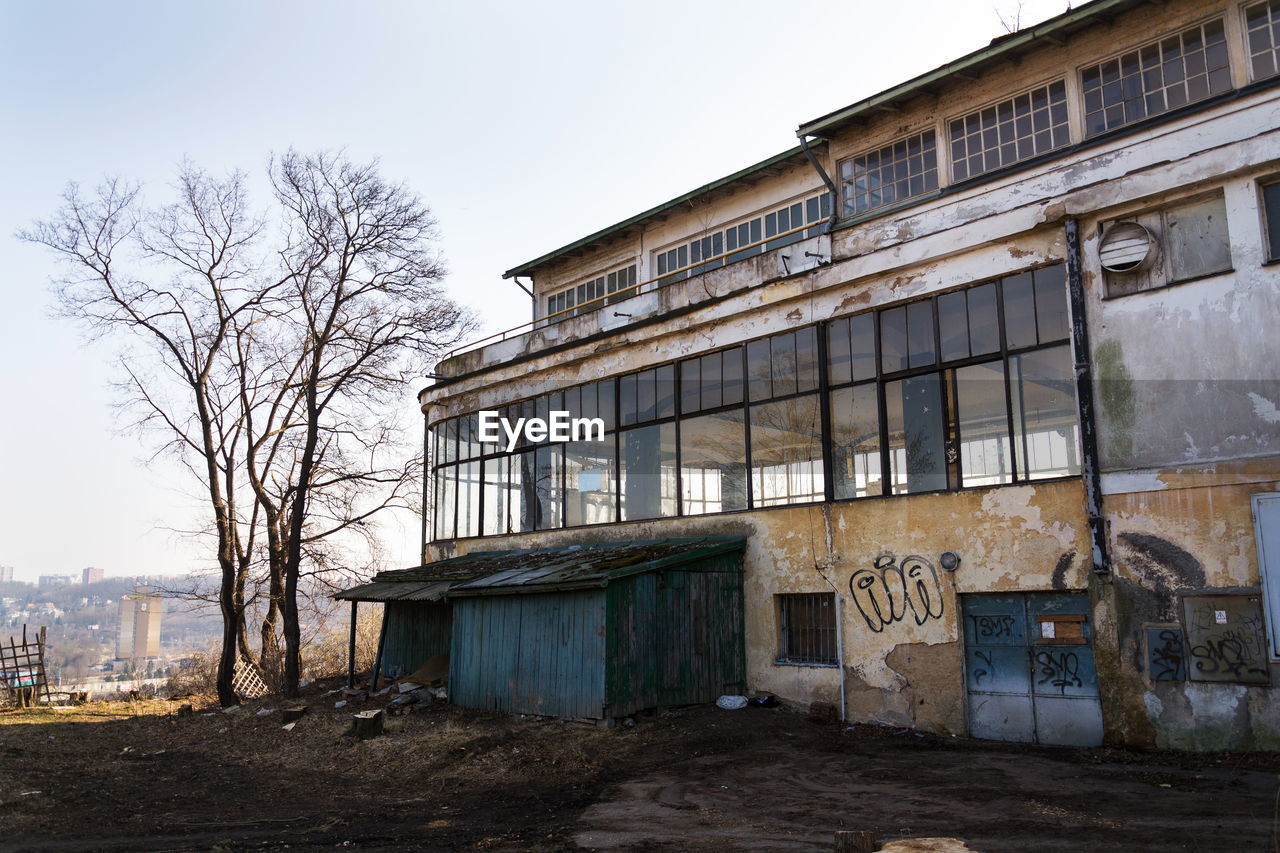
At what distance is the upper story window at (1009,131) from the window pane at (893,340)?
7.98 ft

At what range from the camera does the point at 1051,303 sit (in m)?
12.9

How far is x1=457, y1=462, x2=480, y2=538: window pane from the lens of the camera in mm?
22531

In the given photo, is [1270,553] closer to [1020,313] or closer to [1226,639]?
[1226,639]

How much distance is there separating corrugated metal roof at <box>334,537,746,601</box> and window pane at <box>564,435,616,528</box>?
76cm

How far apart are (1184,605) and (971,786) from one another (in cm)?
364

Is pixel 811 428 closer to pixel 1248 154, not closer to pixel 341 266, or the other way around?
pixel 1248 154

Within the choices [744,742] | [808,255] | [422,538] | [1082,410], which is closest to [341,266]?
[422,538]

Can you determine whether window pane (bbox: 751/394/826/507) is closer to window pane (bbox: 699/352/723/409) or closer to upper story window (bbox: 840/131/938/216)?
window pane (bbox: 699/352/723/409)

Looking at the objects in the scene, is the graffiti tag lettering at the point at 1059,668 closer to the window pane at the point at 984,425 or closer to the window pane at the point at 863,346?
the window pane at the point at 984,425

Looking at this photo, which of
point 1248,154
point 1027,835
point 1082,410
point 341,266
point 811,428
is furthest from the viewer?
point 341,266

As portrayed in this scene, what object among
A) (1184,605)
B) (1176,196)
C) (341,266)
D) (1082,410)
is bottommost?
(1184,605)

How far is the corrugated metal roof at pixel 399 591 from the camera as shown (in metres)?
18.4

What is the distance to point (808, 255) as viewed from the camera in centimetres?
1585

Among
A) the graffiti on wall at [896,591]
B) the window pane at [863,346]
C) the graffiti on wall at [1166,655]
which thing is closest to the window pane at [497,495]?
the window pane at [863,346]
